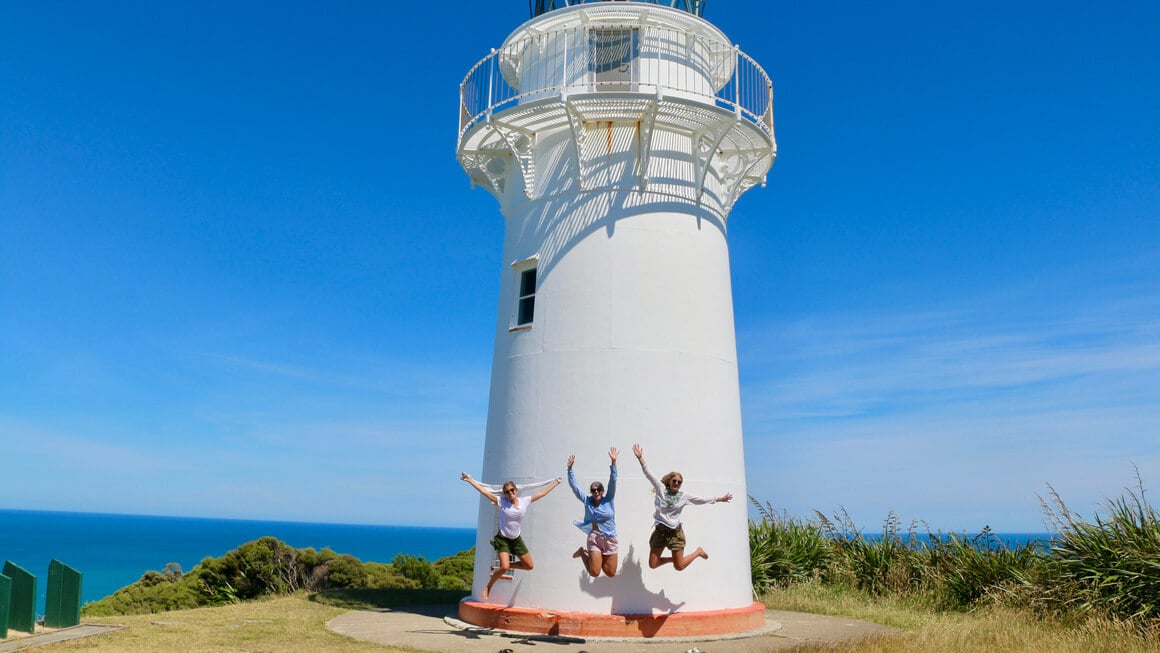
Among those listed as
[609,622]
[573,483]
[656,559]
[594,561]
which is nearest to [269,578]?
[609,622]

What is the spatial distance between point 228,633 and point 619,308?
271 inches

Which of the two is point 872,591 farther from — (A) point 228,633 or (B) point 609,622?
(A) point 228,633

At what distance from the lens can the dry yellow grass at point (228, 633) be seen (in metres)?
9.52

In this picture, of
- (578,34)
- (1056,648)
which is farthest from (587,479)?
(578,34)

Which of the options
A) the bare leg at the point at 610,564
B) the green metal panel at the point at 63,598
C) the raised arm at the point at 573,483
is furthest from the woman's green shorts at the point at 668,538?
the green metal panel at the point at 63,598

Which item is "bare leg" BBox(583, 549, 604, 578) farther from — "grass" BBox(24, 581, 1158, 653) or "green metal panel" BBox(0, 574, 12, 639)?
"green metal panel" BBox(0, 574, 12, 639)

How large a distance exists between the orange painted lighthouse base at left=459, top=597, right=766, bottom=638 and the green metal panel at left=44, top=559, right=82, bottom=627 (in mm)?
5399

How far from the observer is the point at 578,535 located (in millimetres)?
11578

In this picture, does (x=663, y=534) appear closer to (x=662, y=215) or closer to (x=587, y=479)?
(x=587, y=479)

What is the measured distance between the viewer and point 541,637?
10805mm

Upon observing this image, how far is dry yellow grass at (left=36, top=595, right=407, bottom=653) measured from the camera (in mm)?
9516

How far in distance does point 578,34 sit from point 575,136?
245cm

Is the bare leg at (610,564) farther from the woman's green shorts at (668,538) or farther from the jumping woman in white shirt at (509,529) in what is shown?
the jumping woman in white shirt at (509,529)

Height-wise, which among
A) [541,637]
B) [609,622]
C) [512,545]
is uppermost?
[512,545]
